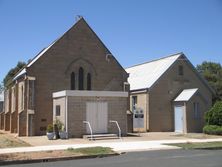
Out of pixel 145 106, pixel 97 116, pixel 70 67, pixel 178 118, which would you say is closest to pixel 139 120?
pixel 145 106

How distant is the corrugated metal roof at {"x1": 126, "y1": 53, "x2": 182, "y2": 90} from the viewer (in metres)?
39.6

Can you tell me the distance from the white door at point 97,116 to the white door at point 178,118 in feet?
33.5

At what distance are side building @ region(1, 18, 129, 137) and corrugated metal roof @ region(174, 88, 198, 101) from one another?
562cm

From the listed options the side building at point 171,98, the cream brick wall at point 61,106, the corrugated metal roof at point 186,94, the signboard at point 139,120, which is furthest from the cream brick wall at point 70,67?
the corrugated metal roof at point 186,94

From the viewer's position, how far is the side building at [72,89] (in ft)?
96.2

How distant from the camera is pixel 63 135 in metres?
28.0

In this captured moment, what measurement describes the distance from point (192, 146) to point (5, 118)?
76.0 feet

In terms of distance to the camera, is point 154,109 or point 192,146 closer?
point 192,146

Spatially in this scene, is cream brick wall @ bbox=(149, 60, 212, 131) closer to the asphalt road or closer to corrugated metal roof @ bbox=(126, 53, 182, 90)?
corrugated metal roof @ bbox=(126, 53, 182, 90)

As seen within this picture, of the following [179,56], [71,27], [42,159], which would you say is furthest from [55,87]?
[42,159]

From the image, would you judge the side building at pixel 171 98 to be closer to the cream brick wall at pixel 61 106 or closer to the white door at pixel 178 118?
the white door at pixel 178 118

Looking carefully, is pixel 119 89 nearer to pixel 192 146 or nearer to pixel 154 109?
pixel 154 109

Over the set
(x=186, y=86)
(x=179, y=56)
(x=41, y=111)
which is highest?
(x=179, y=56)

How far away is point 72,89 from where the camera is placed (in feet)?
115
